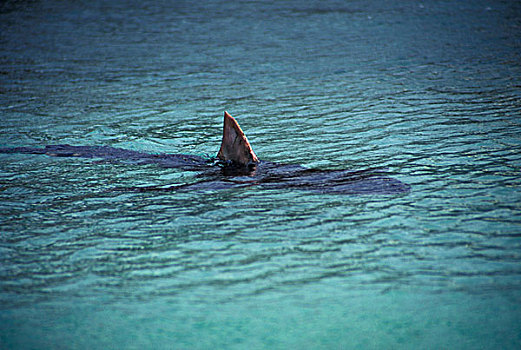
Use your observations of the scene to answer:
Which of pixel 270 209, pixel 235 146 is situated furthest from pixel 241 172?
pixel 270 209

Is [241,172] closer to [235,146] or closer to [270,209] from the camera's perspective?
[235,146]

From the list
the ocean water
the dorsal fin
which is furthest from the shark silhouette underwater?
the ocean water

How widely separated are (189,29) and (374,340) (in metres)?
14.5

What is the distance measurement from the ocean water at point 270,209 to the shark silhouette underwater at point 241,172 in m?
0.21

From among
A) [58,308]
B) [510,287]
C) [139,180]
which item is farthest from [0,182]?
[510,287]

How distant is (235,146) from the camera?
7480 mm

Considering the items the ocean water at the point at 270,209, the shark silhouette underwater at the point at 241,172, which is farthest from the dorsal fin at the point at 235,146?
the ocean water at the point at 270,209

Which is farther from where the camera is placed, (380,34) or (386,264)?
(380,34)

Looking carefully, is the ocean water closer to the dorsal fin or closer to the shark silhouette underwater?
the shark silhouette underwater

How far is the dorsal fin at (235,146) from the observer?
288 inches

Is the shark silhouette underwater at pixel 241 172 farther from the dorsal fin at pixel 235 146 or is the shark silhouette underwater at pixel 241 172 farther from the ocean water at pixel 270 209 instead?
the ocean water at pixel 270 209

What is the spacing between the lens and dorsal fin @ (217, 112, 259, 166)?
732cm

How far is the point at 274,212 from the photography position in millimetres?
6090

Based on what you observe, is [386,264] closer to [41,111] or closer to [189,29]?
[41,111]
